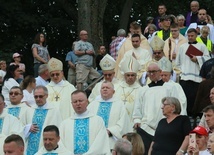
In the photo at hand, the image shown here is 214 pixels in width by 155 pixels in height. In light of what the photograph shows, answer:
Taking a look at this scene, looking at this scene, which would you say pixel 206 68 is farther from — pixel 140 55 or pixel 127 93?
pixel 140 55

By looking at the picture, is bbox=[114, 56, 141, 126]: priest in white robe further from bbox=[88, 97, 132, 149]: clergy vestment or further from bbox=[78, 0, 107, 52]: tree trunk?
bbox=[78, 0, 107, 52]: tree trunk

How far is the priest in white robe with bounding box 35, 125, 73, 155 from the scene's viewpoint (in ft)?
38.8

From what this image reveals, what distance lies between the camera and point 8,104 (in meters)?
16.0

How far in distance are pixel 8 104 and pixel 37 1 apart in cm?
1421

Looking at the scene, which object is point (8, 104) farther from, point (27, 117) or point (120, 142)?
point (120, 142)

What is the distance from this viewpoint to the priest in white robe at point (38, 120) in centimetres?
1474

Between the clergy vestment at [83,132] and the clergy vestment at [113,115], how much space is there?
74cm

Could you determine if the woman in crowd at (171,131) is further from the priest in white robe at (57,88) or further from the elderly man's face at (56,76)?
the elderly man's face at (56,76)

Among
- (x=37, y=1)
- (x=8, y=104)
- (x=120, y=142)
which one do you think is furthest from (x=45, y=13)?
(x=120, y=142)

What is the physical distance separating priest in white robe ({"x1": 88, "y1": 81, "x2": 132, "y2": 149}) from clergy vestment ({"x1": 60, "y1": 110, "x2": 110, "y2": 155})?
74 cm

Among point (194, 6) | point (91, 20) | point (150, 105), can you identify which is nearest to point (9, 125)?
point (150, 105)

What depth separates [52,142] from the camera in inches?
470

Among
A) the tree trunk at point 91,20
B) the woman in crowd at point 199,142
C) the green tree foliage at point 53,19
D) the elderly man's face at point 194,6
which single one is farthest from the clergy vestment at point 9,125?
the green tree foliage at point 53,19

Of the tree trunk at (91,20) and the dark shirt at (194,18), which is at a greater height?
the tree trunk at (91,20)
